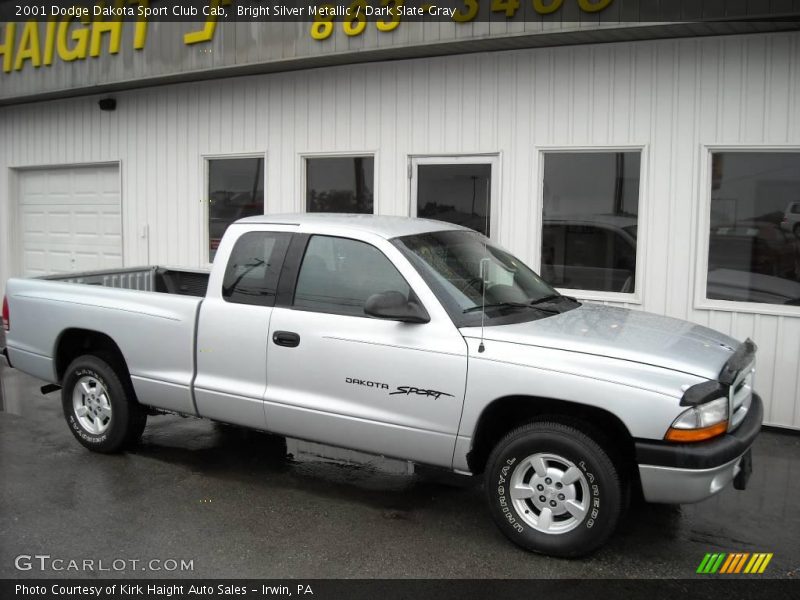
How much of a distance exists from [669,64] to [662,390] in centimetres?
446

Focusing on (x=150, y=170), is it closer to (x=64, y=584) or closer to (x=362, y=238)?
(x=362, y=238)

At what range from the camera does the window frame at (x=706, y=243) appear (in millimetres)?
6938

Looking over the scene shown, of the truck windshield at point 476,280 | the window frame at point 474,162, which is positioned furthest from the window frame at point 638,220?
the truck windshield at point 476,280

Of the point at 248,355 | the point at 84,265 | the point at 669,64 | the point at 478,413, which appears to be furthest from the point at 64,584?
the point at 84,265

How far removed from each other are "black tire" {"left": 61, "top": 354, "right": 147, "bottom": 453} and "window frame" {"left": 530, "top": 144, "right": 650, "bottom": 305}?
14.1 feet

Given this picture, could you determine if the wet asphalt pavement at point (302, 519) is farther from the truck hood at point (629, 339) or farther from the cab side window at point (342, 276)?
the cab side window at point (342, 276)

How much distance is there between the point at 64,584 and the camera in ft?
12.8

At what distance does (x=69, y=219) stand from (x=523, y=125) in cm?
804

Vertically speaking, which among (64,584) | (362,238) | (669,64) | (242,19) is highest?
(242,19)

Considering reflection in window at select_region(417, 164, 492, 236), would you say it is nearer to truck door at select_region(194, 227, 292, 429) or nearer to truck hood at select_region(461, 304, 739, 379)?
truck hood at select_region(461, 304, 739, 379)

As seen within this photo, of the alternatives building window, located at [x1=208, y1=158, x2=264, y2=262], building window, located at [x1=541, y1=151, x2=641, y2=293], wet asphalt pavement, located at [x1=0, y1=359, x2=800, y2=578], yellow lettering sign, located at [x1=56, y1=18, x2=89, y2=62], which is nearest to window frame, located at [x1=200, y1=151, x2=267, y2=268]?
building window, located at [x1=208, y1=158, x2=264, y2=262]

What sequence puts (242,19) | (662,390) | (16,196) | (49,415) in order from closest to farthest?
(662,390), (49,415), (242,19), (16,196)

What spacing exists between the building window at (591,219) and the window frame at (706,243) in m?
0.60

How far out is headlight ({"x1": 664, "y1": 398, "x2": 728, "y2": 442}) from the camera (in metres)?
3.82
